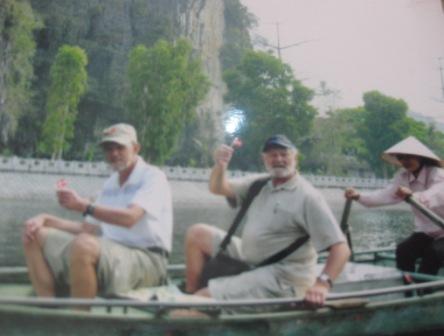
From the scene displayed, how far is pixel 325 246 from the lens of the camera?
352 centimetres

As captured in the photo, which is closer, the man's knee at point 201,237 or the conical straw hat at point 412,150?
the man's knee at point 201,237

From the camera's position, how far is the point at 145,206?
11.8 ft

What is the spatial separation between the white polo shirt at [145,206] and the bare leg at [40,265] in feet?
1.50

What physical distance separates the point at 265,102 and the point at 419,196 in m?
41.3

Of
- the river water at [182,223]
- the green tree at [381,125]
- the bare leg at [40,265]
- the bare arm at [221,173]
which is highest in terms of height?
the green tree at [381,125]

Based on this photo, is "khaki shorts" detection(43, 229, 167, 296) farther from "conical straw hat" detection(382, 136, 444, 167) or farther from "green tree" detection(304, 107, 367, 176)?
"green tree" detection(304, 107, 367, 176)

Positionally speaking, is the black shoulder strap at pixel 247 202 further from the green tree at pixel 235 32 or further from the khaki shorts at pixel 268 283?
the green tree at pixel 235 32

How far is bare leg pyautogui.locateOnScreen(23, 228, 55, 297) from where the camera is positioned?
349cm

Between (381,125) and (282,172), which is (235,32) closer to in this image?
(381,125)

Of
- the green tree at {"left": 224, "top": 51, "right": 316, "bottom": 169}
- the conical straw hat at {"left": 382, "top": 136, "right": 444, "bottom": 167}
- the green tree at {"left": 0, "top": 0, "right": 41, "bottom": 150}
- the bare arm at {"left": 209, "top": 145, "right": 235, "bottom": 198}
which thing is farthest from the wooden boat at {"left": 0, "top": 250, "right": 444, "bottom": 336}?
the green tree at {"left": 224, "top": 51, "right": 316, "bottom": 169}

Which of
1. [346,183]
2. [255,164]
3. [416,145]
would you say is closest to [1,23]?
[255,164]

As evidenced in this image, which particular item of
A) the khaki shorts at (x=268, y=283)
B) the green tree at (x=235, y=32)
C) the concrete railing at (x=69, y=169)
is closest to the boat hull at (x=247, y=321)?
the khaki shorts at (x=268, y=283)

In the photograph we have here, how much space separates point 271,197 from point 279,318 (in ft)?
2.61

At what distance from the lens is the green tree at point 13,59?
2991 centimetres
